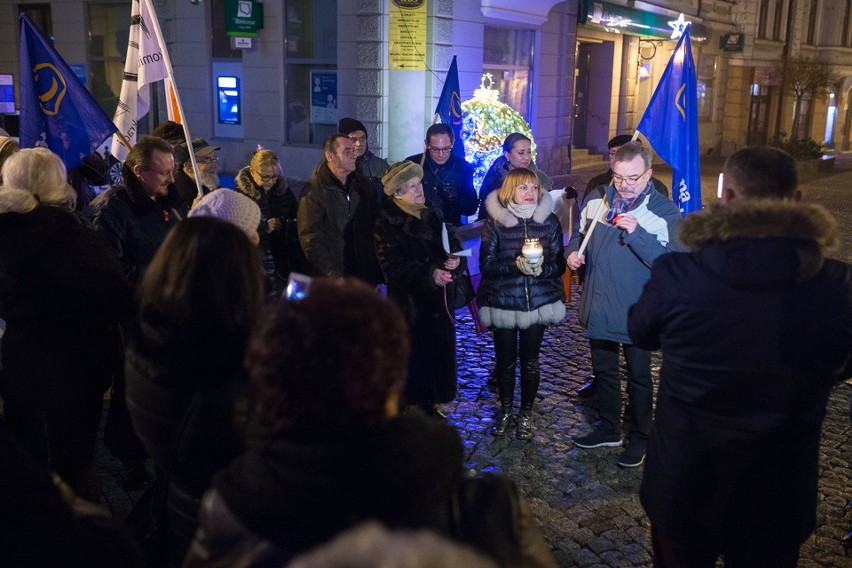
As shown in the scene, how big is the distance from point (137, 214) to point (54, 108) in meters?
1.63

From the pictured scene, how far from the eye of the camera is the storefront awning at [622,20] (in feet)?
55.0

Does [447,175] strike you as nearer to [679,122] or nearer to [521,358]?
[679,122]

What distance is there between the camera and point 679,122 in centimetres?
527

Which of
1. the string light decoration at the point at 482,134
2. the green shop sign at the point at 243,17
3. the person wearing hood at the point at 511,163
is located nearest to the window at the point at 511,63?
the green shop sign at the point at 243,17

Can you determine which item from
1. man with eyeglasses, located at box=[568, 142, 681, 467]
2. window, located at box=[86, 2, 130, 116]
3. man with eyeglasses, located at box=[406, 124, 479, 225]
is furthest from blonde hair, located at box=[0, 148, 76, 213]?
window, located at box=[86, 2, 130, 116]

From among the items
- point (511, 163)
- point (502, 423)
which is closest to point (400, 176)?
point (502, 423)

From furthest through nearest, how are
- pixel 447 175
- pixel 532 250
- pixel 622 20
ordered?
pixel 622 20
pixel 447 175
pixel 532 250

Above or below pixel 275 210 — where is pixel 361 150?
above

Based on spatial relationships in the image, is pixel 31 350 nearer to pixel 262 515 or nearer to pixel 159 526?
pixel 159 526

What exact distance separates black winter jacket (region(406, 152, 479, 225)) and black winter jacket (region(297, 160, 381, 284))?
4.64 ft

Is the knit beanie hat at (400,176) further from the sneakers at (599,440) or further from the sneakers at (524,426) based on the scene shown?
the sneakers at (599,440)

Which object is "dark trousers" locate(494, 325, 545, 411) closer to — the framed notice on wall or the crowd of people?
the crowd of people

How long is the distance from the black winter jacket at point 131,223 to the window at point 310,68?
8.80 meters

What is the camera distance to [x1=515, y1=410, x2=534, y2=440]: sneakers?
495cm
